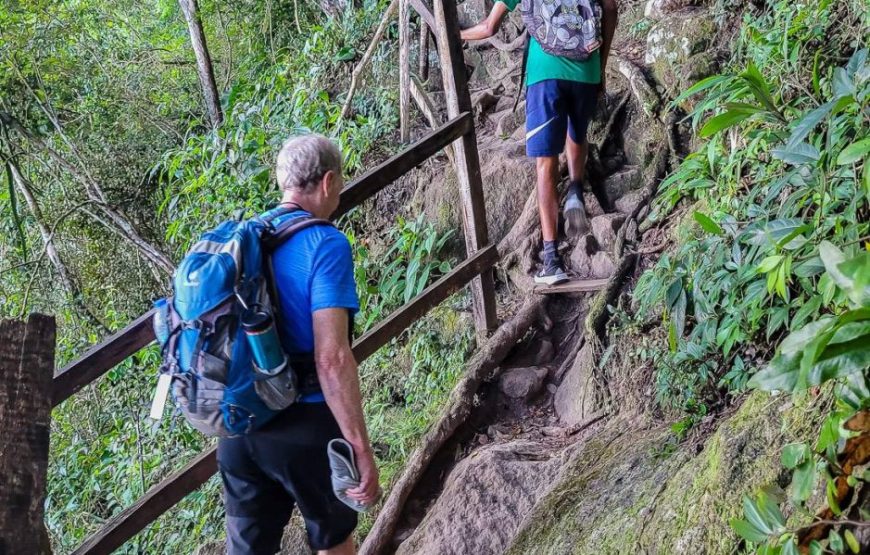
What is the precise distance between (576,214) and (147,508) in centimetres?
338

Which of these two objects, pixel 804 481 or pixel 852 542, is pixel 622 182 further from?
pixel 852 542

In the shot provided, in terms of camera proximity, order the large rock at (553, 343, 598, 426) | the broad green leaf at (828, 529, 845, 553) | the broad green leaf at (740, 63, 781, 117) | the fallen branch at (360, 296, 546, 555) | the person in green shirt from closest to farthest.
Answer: the broad green leaf at (828, 529, 845, 553)
the broad green leaf at (740, 63, 781, 117)
the fallen branch at (360, 296, 546, 555)
the large rock at (553, 343, 598, 426)
the person in green shirt

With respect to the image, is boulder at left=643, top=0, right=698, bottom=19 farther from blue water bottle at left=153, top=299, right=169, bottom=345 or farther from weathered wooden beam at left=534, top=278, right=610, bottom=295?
blue water bottle at left=153, top=299, right=169, bottom=345

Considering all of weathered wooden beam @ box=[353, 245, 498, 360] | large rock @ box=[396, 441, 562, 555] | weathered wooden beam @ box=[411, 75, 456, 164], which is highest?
weathered wooden beam @ box=[411, 75, 456, 164]

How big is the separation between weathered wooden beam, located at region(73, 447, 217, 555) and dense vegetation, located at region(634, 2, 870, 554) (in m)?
2.02

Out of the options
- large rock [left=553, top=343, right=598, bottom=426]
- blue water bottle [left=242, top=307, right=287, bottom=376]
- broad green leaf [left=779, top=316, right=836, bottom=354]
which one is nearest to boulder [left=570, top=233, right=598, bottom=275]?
large rock [left=553, top=343, right=598, bottom=426]

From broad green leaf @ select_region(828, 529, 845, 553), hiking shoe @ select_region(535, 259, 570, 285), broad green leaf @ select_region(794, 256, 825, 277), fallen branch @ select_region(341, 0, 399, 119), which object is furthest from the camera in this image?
fallen branch @ select_region(341, 0, 399, 119)

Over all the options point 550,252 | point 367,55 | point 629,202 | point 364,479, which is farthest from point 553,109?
point 364,479

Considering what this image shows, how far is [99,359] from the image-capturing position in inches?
122

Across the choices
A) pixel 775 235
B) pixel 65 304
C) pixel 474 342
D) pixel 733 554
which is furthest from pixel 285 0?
pixel 733 554

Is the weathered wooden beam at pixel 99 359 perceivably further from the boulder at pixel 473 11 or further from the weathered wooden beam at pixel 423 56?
the boulder at pixel 473 11

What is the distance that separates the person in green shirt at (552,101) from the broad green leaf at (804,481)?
3.07 m

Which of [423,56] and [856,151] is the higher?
[856,151]

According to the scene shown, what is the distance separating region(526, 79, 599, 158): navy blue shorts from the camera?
510cm
